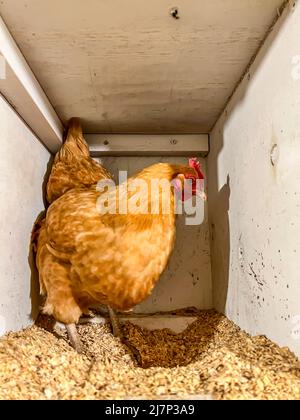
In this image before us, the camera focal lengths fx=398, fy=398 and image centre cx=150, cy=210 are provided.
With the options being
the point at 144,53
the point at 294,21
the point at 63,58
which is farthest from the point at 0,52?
the point at 294,21

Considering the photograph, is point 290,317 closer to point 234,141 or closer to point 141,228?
point 141,228

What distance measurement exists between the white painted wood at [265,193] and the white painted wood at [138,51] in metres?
0.12

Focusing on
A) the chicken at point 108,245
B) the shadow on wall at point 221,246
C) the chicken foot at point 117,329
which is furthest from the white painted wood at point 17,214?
the shadow on wall at point 221,246

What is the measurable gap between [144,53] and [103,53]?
0.52 feet

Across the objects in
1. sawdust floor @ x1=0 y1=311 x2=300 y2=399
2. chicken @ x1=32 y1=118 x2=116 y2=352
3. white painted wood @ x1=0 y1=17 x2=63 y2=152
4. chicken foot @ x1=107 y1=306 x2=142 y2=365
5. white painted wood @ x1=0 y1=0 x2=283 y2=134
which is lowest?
chicken foot @ x1=107 y1=306 x2=142 y2=365

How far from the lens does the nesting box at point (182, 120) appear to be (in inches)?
50.3

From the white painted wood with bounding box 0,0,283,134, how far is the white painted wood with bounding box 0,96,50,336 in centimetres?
26

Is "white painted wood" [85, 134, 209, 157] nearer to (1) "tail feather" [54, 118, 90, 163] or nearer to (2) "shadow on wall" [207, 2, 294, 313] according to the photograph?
(2) "shadow on wall" [207, 2, 294, 313]

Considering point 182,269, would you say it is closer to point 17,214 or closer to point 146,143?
point 146,143

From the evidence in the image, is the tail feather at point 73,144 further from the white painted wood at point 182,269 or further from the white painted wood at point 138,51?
the white painted wood at point 182,269

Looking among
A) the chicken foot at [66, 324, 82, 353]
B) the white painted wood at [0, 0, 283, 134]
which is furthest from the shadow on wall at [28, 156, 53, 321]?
the white painted wood at [0, 0, 283, 134]

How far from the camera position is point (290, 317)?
1.24 meters

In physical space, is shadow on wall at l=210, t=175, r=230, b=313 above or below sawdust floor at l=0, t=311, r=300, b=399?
above

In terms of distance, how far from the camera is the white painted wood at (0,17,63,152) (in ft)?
4.53
